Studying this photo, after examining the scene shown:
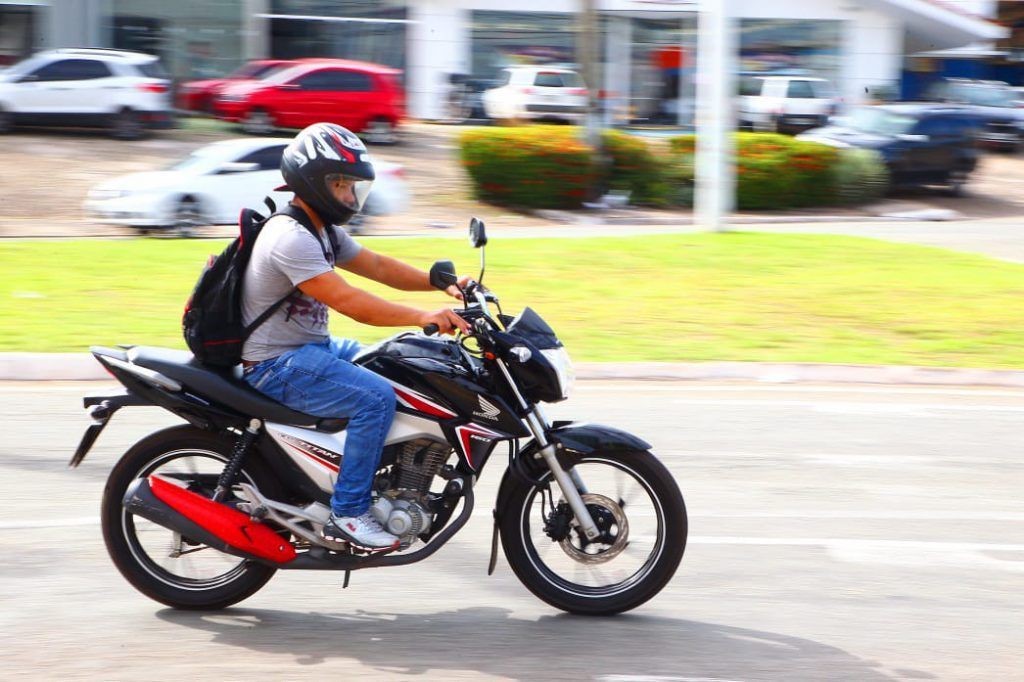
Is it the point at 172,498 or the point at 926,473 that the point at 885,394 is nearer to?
the point at 926,473

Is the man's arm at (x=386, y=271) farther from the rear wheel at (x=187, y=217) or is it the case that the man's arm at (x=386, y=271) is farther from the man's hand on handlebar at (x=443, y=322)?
the rear wheel at (x=187, y=217)

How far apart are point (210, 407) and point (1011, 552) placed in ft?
11.5

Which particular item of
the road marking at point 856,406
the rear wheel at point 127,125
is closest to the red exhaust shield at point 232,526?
the road marking at point 856,406

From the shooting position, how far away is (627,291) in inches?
512

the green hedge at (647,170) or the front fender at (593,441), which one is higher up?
the green hedge at (647,170)

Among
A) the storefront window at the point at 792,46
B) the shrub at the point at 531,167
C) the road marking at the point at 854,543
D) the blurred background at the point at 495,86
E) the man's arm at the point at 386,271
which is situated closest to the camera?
the man's arm at the point at 386,271

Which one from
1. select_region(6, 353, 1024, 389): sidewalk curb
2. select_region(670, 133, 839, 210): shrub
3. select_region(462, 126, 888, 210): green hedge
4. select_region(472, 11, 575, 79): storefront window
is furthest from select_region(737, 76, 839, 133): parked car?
select_region(6, 353, 1024, 389): sidewalk curb

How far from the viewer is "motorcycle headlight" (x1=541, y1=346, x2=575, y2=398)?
4.57 m

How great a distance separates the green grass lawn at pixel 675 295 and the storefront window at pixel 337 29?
21.6 m

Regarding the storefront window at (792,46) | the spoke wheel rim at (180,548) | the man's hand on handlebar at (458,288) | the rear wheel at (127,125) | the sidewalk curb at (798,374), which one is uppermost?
the storefront window at (792,46)

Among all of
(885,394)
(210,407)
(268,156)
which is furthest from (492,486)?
(268,156)

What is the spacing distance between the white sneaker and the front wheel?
1.60 ft

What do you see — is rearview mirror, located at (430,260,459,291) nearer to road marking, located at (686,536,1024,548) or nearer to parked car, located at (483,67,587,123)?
road marking, located at (686,536,1024,548)

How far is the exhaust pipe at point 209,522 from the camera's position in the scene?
4707mm
